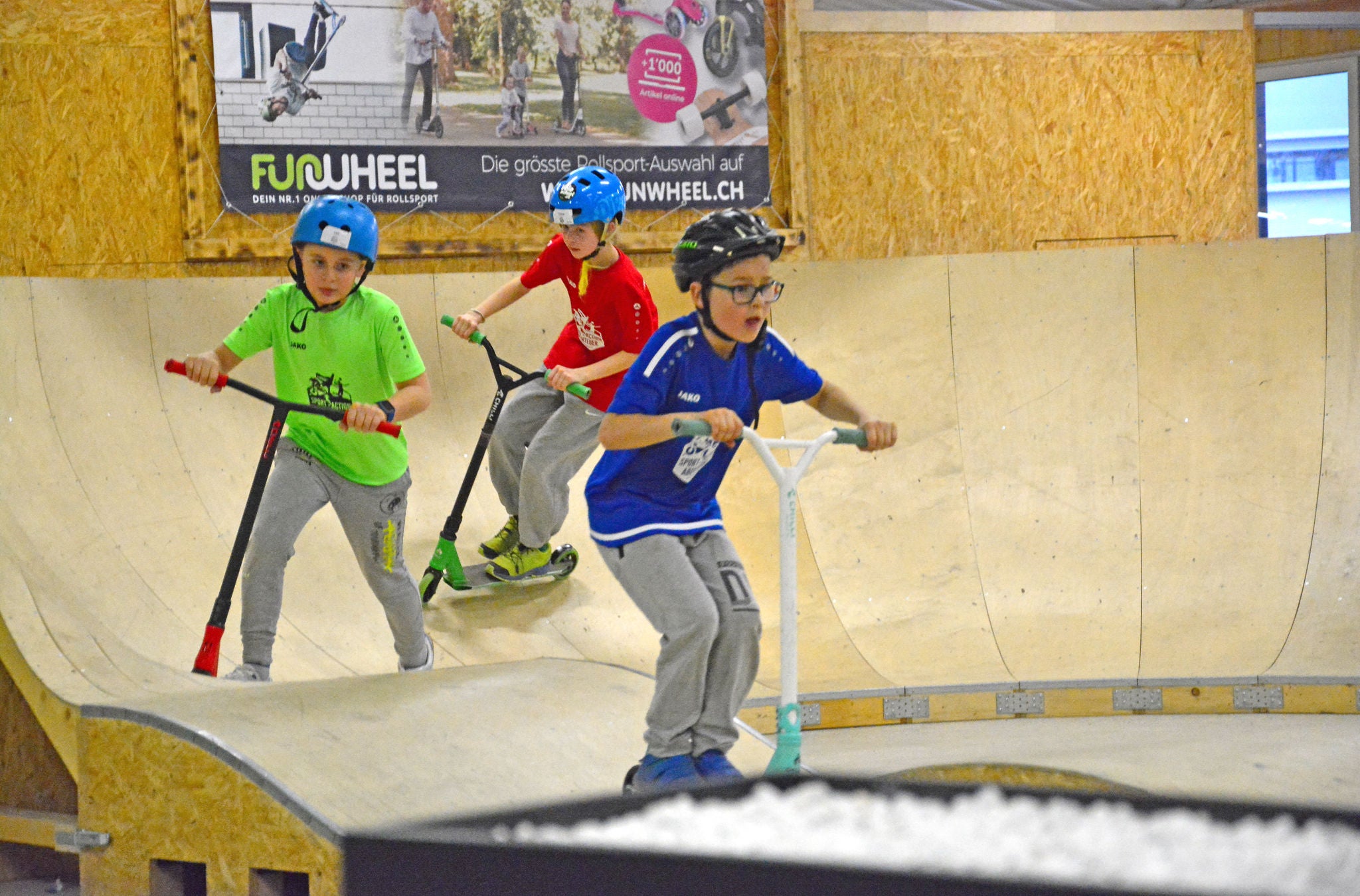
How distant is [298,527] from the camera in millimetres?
4242

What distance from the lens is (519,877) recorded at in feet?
4.48

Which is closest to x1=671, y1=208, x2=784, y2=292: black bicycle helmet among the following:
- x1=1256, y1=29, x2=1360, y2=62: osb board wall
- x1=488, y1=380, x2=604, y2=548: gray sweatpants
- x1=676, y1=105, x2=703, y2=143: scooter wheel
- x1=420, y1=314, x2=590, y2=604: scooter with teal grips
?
x1=488, y1=380, x2=604, y2=548: gray sweatpants

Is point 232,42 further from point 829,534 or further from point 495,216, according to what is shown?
point 829,534

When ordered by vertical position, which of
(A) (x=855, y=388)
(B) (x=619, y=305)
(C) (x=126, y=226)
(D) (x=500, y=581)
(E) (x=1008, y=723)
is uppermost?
(C) (x=126, y=226)

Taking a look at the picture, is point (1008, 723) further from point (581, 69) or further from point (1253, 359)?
A: point (581, 69)

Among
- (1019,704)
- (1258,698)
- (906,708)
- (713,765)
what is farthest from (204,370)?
(1258,698)

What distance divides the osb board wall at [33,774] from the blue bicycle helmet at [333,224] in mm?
1651

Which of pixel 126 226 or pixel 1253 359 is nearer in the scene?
pixel 1253 359

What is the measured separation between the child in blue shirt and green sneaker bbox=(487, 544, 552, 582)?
2552 millimetres

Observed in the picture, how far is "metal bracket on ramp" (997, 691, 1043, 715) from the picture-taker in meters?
5.24

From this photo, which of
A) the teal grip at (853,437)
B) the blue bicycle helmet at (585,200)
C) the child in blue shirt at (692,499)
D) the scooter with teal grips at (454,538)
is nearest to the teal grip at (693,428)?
the child in blue shirt at (692,499)

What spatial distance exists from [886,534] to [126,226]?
4.50 meters

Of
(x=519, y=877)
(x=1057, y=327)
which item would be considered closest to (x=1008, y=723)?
(x=1057, y=327)

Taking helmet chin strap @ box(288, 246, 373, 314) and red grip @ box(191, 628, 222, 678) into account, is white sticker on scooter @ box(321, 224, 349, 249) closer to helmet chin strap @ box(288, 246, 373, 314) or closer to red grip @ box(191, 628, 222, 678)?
helmet chin strap @ box(288, 246, 373, 314)
